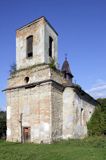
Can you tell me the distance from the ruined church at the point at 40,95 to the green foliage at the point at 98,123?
1.70m

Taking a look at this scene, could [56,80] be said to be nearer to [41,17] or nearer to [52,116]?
[52,116]

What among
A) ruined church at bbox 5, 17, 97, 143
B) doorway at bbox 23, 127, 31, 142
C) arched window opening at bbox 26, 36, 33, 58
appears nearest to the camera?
ruined church at bbox 5, 17, 97, 143

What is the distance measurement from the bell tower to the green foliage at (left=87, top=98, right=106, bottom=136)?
27.1 ft

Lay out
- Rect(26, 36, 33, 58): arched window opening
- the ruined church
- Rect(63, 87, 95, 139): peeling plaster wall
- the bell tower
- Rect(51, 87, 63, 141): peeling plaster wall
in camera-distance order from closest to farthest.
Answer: Rect(51, 87, 63, 141): peeling plaster wall, the ruined church, Rect(63, 87, 95, 139): peeling plaster wall, the bell tower, Rect(26, 36, 33, 58): arched window opening

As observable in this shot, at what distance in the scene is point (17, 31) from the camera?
2566 cm

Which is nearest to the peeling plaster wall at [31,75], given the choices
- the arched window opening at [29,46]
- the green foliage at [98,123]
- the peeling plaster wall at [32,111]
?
the peeling plaster wall at [32,111]

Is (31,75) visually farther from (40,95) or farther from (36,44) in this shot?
(36,44)

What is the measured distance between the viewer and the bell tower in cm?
2328

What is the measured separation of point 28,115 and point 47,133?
2.73 m

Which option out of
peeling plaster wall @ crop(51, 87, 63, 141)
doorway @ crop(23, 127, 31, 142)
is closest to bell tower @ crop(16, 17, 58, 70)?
peeling plaster wall @ crop(51, 87, 63, 141)

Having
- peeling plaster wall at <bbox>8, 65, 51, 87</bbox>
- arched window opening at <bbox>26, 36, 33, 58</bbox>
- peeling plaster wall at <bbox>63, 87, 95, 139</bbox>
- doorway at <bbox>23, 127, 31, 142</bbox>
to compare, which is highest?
arched window opening at <bbox>26, 36, 33, 58</bbox>

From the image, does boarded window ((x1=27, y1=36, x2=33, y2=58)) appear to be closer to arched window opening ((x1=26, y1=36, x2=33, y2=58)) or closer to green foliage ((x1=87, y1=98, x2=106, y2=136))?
arched window opening ((x1=26, y1=36, x2=33, y2=58))

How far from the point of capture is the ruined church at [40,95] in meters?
21.2

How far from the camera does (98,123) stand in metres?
26.7
